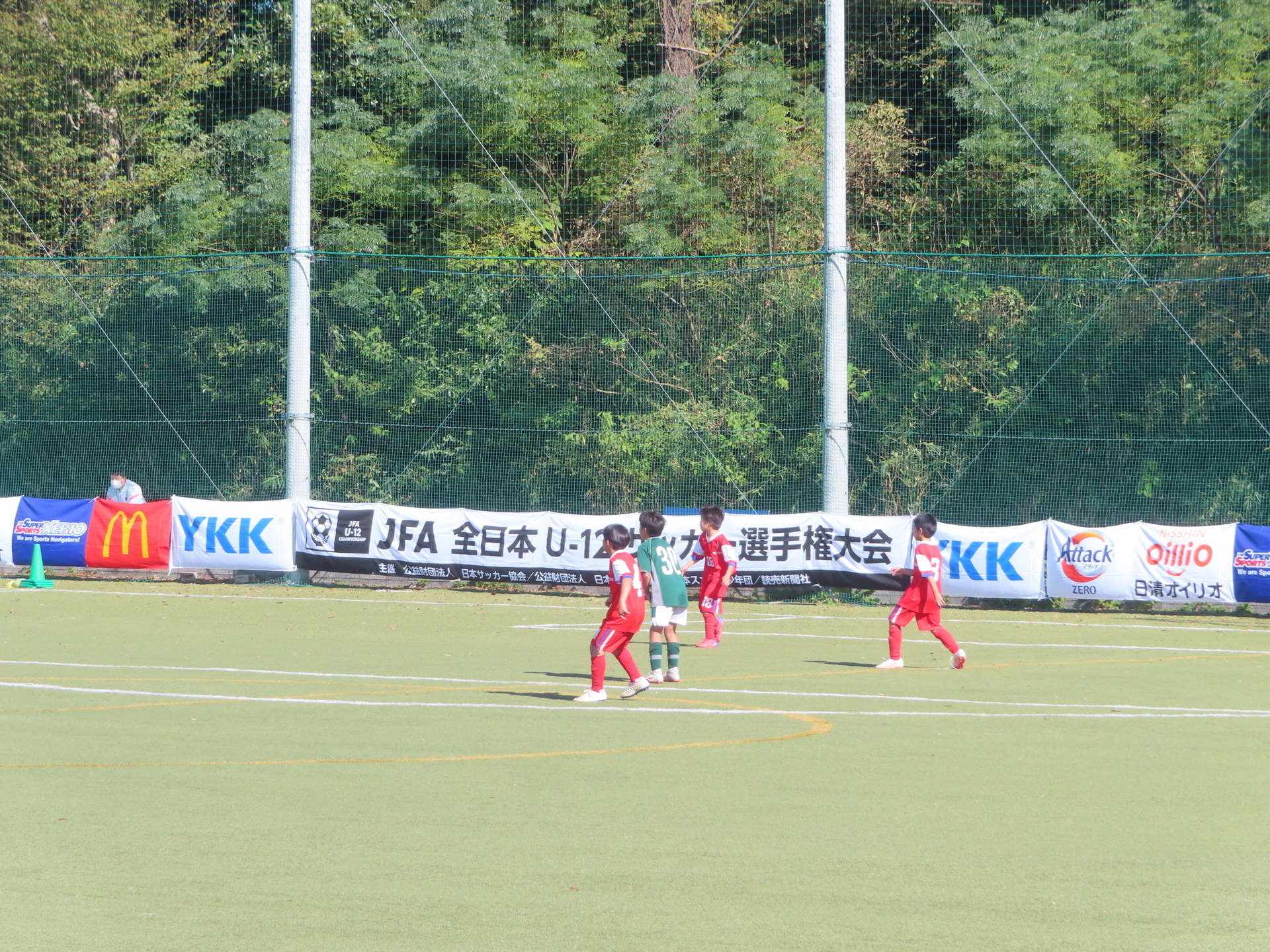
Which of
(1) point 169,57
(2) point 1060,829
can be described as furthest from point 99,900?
(1) point 169,57

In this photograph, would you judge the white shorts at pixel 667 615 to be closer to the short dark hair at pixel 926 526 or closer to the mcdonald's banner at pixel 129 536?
the short dark hair at pixel 926 526

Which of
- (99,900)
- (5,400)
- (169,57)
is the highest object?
(169,57)

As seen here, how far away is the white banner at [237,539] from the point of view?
79.4ft

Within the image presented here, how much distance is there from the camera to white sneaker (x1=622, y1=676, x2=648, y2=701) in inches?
452

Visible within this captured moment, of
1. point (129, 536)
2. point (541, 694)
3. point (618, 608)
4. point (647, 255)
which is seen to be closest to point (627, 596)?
point (618, 608)

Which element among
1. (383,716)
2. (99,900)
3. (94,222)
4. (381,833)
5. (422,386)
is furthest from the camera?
(94,222)

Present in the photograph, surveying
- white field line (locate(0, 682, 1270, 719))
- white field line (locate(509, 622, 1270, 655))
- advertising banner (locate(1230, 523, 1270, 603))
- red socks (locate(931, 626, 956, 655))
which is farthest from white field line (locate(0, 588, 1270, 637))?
white field line (locate(0, 682, 1270, 719))

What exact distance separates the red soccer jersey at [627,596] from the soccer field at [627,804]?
0.63 m

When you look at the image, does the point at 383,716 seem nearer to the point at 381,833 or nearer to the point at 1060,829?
the point at 381,833

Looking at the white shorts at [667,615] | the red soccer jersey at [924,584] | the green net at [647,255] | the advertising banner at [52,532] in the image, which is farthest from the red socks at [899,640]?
the advertising banner at [52,532]

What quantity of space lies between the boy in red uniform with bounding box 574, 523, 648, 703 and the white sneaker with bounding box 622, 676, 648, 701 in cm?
25

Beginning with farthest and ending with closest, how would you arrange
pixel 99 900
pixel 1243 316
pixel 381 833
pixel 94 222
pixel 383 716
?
pixel 94 222 < pixel 1243 316 < pixel 383 716 < pixel 381 833 < pixel 99 900

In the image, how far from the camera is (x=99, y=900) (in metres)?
5.80

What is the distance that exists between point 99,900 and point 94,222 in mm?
31457
